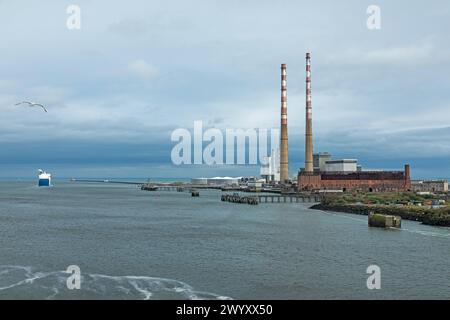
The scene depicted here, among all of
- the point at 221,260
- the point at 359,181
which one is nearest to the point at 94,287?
the point at 221,260

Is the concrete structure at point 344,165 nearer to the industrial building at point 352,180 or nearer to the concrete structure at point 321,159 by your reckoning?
the concrete structure at point 321,159

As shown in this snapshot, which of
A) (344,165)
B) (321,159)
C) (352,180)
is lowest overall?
(352,180)

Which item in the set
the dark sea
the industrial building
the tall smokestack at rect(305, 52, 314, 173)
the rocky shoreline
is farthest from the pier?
the dark sea

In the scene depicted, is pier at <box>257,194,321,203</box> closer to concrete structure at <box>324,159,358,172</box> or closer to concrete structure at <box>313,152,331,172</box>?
concrete structure at <box>324,159,358,172</box>

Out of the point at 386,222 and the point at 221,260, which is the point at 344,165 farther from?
the point at 221,260
